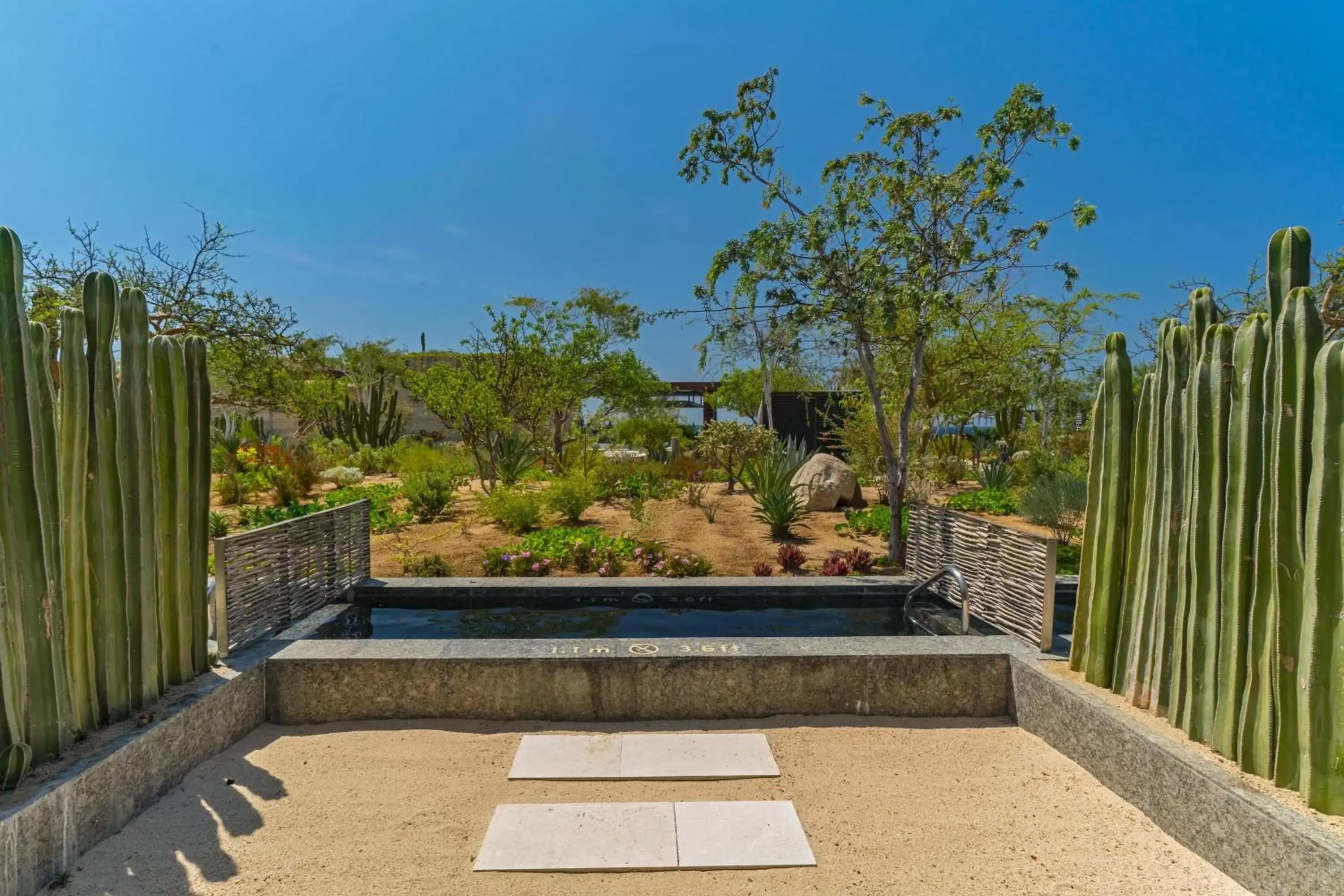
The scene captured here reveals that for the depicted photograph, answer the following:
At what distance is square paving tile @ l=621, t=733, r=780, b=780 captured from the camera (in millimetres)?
3189

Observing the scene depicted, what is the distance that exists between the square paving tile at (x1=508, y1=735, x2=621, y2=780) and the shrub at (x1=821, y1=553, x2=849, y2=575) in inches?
138

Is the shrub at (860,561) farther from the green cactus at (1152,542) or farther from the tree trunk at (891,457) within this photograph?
the green cactus at (1152,542)

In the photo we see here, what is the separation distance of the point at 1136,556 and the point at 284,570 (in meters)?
4.84

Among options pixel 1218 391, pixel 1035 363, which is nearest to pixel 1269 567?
pixel 1218 391

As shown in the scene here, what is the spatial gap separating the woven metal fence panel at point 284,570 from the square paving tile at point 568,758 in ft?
5.86

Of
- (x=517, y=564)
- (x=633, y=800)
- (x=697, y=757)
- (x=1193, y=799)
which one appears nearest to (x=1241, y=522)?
(x=1193, y=799)

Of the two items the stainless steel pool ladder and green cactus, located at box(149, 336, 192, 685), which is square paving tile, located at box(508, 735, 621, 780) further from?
the stainless steel pool ladder

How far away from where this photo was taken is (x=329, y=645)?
3.98 m

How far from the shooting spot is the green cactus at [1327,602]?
7.32ft

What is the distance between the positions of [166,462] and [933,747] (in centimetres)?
395

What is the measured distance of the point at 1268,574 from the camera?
8.22 feet

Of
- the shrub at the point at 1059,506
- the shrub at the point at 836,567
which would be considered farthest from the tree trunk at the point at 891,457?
the shrub at the point at 1059,506

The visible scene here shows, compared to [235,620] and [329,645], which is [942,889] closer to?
[329,645]

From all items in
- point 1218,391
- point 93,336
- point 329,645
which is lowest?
point 329,645
